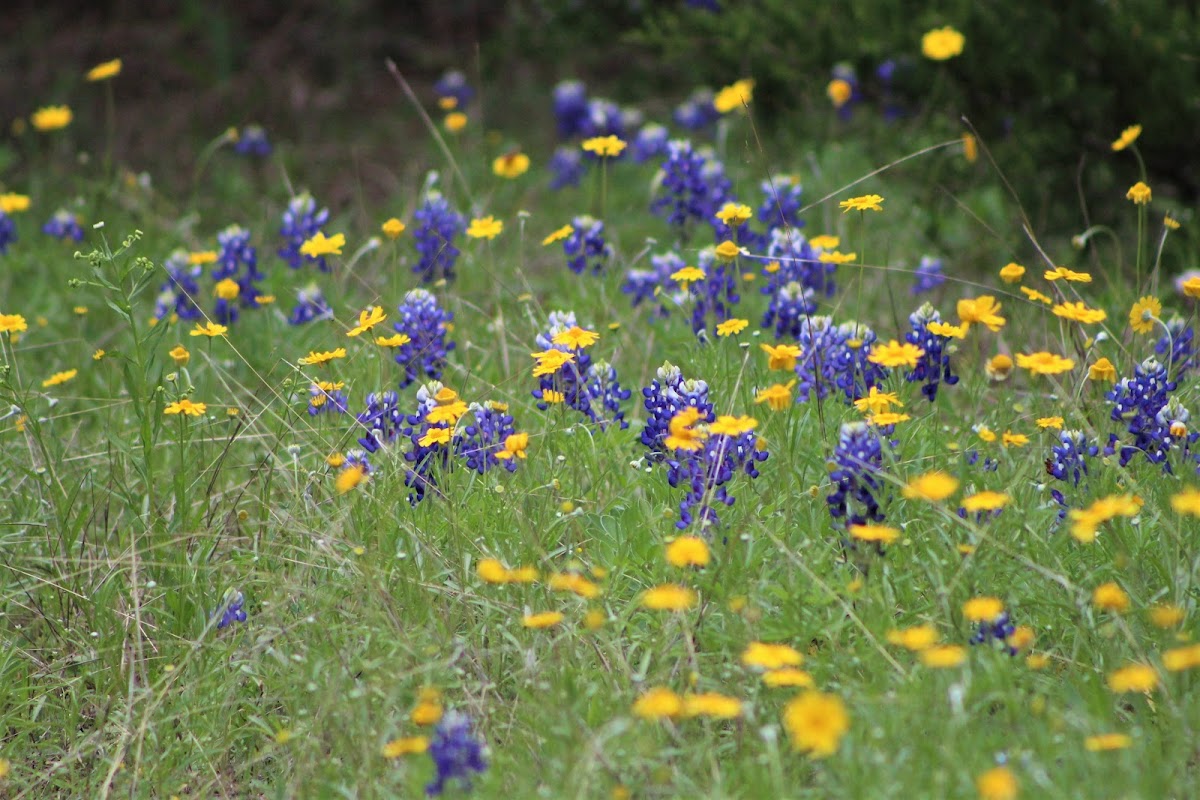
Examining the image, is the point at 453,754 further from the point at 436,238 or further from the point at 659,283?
the point at 436,238

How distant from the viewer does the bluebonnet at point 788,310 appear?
132 inches

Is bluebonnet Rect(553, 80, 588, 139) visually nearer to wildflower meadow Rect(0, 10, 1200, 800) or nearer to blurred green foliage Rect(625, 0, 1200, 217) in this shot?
blurred green foliage Rect(625, 0, 1200, 217)

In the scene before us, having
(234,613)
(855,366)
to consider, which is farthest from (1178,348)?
(234,613)

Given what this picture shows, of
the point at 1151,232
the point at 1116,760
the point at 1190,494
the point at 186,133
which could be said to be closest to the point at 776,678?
the point at 1116,760

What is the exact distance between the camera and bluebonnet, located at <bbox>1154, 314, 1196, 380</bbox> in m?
2.90

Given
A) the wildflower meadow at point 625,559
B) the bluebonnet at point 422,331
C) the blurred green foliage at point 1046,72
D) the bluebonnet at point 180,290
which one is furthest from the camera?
the blurred green foliage at point 1046,72

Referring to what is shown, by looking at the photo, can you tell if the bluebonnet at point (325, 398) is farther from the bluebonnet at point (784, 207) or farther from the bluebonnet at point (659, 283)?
the bluebonnet at point (784, 207)

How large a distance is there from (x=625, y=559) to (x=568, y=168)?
3.39 m

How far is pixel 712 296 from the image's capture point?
3.53 metres

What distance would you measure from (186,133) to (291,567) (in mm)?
4796

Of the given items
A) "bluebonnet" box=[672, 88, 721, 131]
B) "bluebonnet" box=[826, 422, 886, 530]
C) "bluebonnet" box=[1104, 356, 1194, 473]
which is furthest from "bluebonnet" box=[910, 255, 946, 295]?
"bluebonnet" box=[672, 88, 721, 131]

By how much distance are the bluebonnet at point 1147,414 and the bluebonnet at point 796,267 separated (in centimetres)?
92

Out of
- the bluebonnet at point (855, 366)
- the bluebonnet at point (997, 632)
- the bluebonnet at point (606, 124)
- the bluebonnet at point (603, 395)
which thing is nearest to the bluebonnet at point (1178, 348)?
the bluebonnet at point (855, 366)

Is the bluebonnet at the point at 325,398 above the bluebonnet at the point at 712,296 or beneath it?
above
